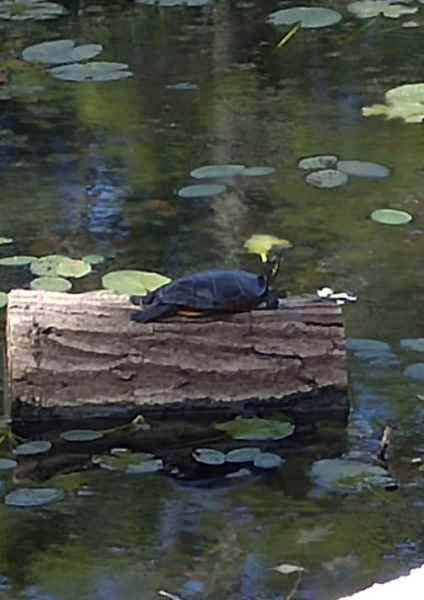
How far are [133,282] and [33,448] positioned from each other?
59 centimetres

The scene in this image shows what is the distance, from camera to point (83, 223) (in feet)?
13.9

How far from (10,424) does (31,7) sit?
12.5 ft

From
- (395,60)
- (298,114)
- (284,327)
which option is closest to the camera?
(284,327)

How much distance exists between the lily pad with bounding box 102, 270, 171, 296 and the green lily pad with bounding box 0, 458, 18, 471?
1.85ft

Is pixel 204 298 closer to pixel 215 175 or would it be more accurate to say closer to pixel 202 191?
pixel 202 191

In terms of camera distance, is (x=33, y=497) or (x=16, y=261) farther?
(x=16, y=261)

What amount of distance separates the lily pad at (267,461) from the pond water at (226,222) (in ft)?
0.08

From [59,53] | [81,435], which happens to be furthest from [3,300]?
[59,53]

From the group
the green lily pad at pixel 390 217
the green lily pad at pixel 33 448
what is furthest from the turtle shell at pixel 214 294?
the green lily pad at pixel 390 217

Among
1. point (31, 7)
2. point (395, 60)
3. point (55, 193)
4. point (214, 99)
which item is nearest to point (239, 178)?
point (55, 193)

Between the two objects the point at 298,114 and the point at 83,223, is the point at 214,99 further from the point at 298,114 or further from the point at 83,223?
the point at 83,223

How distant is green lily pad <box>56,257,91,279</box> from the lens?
366 centimetres

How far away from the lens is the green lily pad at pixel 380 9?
6.33 m

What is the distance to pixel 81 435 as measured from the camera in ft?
10.1
